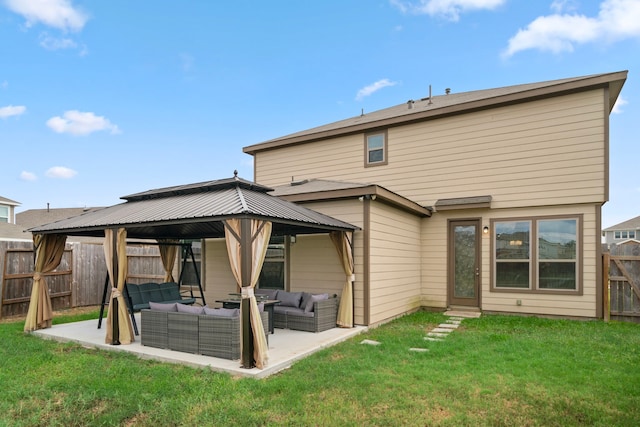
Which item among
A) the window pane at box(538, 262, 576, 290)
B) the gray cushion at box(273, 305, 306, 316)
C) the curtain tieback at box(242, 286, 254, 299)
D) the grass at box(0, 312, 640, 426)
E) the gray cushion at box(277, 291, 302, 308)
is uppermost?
the curtain tieback at box(242, 286, 254, 299)

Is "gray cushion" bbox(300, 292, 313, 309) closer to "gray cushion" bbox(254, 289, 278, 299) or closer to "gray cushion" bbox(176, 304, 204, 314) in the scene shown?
"gray cushion" bbox(254, 289, 278, 299)

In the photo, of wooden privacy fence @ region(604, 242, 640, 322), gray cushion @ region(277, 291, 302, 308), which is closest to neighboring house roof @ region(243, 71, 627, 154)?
wooden privacy fence @ region(604, 242, 640, 322)

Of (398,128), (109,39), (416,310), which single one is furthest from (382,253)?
(109,39)

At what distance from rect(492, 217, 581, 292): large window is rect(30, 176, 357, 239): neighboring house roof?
4.13 m

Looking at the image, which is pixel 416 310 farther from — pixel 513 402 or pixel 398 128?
pixel 513 402

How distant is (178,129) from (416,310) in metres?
12.5

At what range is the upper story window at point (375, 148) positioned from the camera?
33.4ft

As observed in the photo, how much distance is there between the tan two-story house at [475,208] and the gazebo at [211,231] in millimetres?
633

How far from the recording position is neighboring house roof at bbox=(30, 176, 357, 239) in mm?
5223

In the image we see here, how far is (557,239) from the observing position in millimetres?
8227

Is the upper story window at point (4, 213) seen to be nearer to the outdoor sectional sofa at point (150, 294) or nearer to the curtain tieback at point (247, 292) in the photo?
the outdoor sectional sofa at point (150, 294)

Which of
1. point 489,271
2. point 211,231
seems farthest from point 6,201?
point 489,271

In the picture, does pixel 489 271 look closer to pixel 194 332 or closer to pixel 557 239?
pixel 557 239

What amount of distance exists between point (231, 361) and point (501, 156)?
7.51 metres
